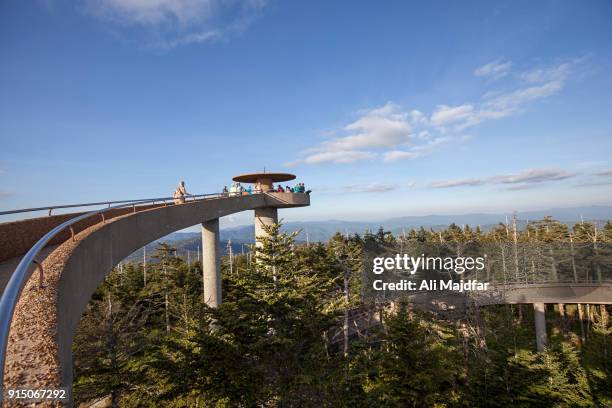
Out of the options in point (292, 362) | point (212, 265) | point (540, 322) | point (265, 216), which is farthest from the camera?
point (540, 322)

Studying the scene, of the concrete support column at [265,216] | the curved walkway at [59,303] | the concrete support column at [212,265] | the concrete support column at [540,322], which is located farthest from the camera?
the concrete support column at [540,322]

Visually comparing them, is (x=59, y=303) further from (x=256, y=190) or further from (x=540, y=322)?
(x=540, y=322)

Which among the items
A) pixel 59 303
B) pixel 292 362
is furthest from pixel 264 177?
pixel 59 303

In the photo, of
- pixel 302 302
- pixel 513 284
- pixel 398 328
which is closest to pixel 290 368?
pixel 302 302

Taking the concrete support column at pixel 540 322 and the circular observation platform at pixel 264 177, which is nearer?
the circular observation platform at pixel 264 177

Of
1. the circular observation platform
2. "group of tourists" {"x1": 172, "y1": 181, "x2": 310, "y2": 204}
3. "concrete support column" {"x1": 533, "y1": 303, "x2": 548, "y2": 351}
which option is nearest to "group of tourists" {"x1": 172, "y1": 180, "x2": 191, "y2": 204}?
"group of tourists" {"x1": 172, "y1": 181, "x2": 310, "y2": 204}

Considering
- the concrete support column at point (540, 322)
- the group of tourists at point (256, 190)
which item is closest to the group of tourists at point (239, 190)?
the group of tourists at point (256, 190)

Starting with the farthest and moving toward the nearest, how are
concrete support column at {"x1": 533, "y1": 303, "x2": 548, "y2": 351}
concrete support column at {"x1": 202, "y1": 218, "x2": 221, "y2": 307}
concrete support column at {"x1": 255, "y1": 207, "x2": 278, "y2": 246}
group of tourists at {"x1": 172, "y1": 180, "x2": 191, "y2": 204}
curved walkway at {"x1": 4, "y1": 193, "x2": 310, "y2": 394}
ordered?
concrete support column at {"x1": 533, "y1": 303, "x2": 548, "y2": 351} < concrete support column at {"x1": 255, "y1": 207, "x2": 278, "y2": 246} < concrete support column at {"x1": 202, "y1": 218, "x2": 221, "y2": 307} < group of tourists at {"x1": 172, "y1": 180, "x2": 191, "y2": 204} < curved walkway at {"x1": 4, "y1": 193, "x2": 310, "y2": 394}

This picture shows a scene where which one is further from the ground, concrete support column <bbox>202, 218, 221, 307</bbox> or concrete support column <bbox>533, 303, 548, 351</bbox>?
concrete support column <bbox>202, 218, 221, 307</bbox>

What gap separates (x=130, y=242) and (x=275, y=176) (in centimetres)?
1345

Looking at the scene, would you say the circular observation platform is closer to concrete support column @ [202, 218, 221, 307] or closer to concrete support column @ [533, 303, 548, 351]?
concrete support column @ [202, 218, 221, 307]

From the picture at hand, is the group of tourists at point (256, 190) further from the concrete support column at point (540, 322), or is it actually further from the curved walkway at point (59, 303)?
the concrete support column at point (540, 322)

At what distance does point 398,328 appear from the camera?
1454 cm

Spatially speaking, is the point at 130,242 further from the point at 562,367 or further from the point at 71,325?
the point at 562,367
